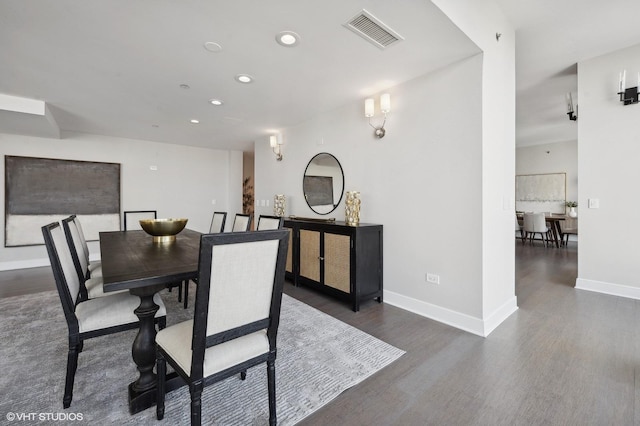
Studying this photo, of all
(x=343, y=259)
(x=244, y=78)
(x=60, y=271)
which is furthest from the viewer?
(x=343, y=259)

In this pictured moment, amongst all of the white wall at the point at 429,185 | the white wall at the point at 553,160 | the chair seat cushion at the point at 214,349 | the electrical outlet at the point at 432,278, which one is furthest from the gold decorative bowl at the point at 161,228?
the white wall at the point at 553,160

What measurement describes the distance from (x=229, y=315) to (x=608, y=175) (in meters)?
4.46

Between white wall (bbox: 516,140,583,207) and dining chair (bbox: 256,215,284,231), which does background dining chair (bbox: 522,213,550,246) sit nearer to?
white wall (bbox: 516,140,583,207)

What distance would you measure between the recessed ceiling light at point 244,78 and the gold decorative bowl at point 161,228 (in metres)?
1.59

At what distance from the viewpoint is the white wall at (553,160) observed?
7.18m

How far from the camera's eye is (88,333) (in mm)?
1556

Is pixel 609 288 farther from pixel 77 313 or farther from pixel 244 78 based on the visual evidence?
pixel 77 313

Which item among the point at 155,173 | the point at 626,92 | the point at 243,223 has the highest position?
the point at 626,92

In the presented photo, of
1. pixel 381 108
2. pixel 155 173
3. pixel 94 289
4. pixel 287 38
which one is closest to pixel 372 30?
pixel 287 38

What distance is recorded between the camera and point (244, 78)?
289 cm

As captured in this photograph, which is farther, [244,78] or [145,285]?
[244,78]

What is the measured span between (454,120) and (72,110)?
4.96 m

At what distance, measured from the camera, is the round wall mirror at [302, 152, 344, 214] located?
379 centimetres

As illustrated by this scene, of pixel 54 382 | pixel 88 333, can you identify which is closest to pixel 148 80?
pixel 88 333
